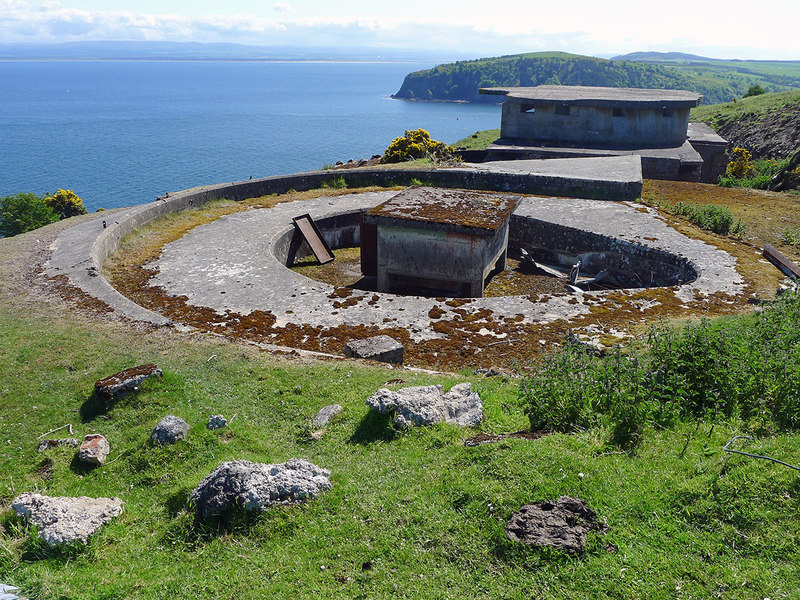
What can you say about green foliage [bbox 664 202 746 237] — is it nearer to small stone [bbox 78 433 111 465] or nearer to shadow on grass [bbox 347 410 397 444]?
shadow on grass [bbox 347 410 397 444]

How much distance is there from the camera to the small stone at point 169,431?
278 inches

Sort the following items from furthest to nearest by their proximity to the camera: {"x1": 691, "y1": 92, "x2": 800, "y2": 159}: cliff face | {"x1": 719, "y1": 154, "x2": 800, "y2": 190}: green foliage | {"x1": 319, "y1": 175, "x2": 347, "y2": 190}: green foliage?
{"x1": 691, "y1": 92, "x2": 800, "y2": 159}: cliff face → {"x1": 719, "y1": 154, "x2": 800, "y2": 190}: green foliage → {"x1": 319, "y1": 175, "x2": 347, "y2": 190}: green foliage

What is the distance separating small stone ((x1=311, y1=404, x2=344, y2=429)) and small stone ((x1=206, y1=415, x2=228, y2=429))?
1056 millimetres

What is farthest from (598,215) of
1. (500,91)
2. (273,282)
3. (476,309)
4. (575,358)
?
(500,91)

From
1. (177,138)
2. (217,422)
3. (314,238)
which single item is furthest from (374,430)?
(177,138)

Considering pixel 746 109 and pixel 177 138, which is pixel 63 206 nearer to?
pixel 746 109

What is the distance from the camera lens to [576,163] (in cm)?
2512

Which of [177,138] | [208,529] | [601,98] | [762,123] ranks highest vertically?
[601,98]

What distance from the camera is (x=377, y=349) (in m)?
9.55

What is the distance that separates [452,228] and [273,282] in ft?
14.0

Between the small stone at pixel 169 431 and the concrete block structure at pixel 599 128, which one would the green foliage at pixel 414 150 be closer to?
the concrete block structure at pixel 599 128

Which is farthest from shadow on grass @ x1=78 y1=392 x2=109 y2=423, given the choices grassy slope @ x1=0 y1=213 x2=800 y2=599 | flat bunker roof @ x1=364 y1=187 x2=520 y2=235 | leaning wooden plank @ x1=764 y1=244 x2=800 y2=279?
leaning wooden plank @ x1=764 y1=244 x2=800 y2=279

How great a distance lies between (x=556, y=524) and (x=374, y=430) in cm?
260

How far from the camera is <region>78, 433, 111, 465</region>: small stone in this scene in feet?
22.8
